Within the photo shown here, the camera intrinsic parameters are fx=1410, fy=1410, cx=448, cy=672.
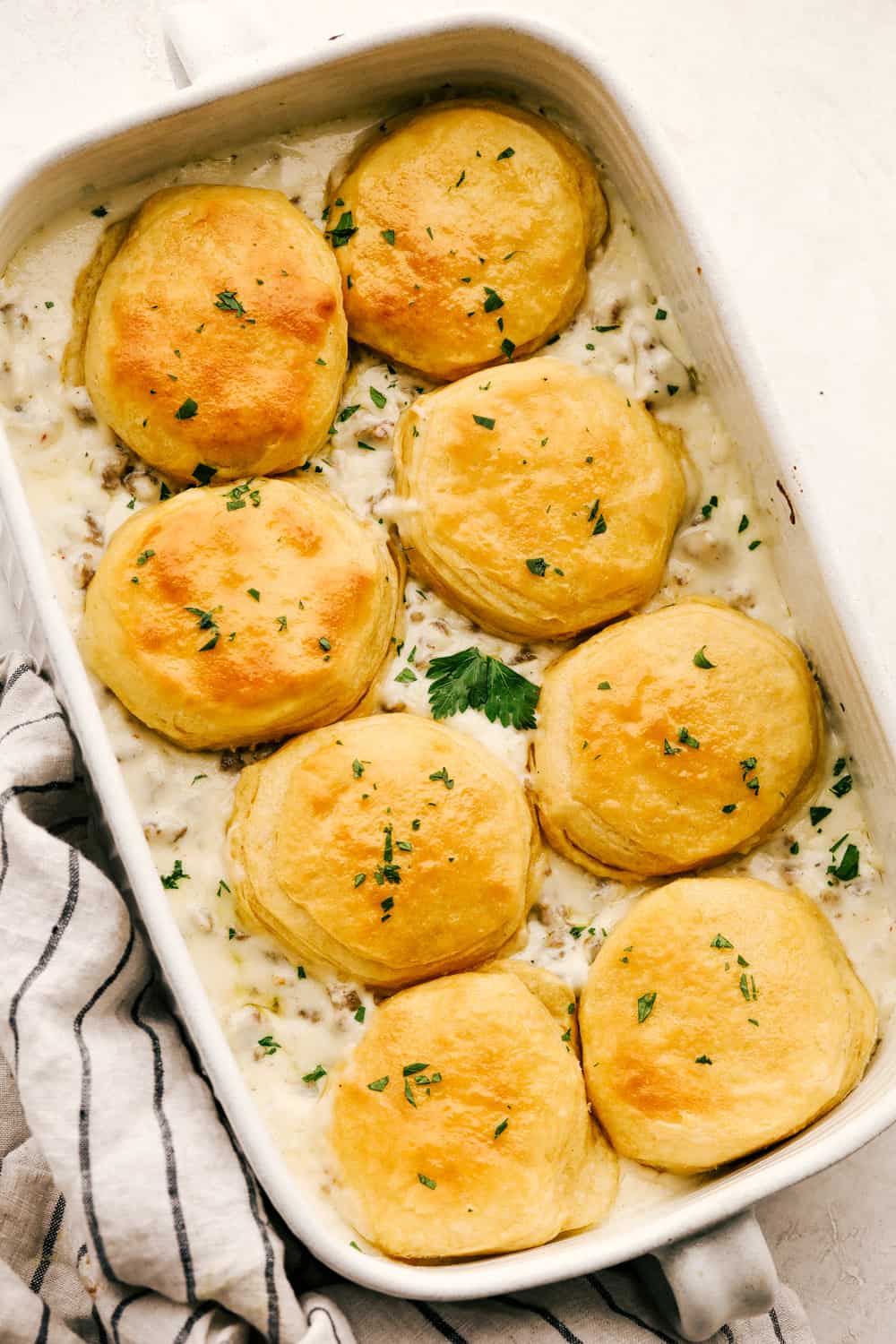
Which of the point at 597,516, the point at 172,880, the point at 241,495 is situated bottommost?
the point at 172,880

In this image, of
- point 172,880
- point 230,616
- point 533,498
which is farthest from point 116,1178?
point 533,498

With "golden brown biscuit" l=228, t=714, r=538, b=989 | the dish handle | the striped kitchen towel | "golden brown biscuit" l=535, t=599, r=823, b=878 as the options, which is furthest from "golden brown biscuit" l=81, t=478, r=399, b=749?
the dish handle

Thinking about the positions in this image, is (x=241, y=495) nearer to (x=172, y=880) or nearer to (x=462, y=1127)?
(x=172, y=880)

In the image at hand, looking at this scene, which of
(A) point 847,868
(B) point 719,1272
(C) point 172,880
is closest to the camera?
(B) point 719,1272

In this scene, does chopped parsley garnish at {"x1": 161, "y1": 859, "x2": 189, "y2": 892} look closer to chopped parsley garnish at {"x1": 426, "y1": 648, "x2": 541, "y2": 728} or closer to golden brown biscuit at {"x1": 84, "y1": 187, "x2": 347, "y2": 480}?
chopped parsley garnish at {"x1": 426, "y1": 648, "x2": 541, "y2": 728}

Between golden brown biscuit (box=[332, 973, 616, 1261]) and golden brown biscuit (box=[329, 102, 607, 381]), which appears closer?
golden brown biscuit (box=[332, 973, 616, 1261])

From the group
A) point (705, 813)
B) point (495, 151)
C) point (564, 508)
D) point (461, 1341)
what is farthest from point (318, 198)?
point (461, 1341)

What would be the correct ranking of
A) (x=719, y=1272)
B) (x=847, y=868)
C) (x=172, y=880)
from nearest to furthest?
(x=719, y=1272)
(x=172, y=880)
(x=847, y=868)

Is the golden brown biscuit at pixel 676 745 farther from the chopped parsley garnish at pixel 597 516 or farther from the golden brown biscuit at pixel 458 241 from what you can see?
the golden brown biscuit at pixel 458 241
